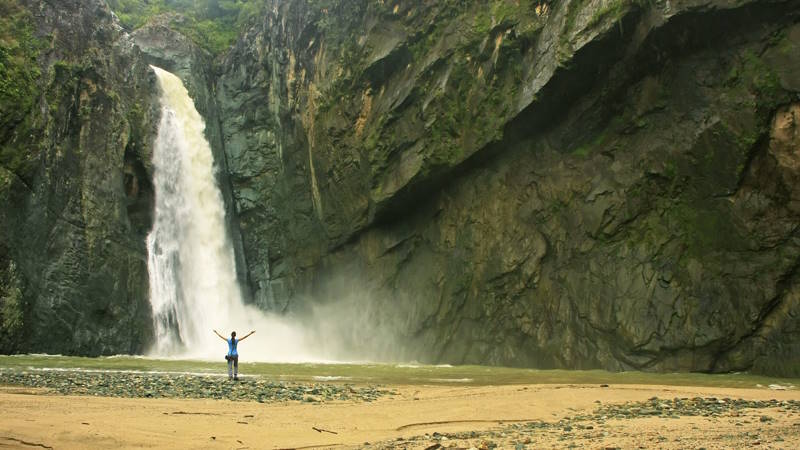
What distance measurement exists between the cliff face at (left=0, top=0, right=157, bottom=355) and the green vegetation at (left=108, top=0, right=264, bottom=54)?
12.0 meters

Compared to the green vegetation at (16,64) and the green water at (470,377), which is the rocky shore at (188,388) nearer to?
the green water at (470,377)

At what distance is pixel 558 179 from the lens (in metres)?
22.2

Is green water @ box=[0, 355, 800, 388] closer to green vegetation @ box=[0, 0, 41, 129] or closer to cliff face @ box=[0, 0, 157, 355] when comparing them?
cliff face @ box=[0, 0, 157, 355]

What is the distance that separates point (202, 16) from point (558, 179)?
34678 millimetres

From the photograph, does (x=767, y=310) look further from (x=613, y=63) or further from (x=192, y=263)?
(x=192, y=263)

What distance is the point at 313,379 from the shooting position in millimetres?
15227

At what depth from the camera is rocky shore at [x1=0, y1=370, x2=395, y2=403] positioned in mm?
10957

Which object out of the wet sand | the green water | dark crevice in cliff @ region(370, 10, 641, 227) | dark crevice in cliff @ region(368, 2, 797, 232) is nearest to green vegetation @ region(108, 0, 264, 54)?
dark crevice in cliff @ region(370, 10, 641, 227)

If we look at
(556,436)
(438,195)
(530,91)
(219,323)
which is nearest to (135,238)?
(219,323)

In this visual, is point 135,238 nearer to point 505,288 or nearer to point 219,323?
point 219,323

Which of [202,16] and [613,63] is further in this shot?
[202,16]

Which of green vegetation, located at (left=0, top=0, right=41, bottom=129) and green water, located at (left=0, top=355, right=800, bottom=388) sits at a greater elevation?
green vegetation, located at (left=0, top=0, right=41, bottom=129)

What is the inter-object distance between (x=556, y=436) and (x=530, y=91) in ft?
53.9

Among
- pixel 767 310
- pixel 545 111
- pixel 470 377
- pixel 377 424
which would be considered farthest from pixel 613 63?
pixel 377 424
